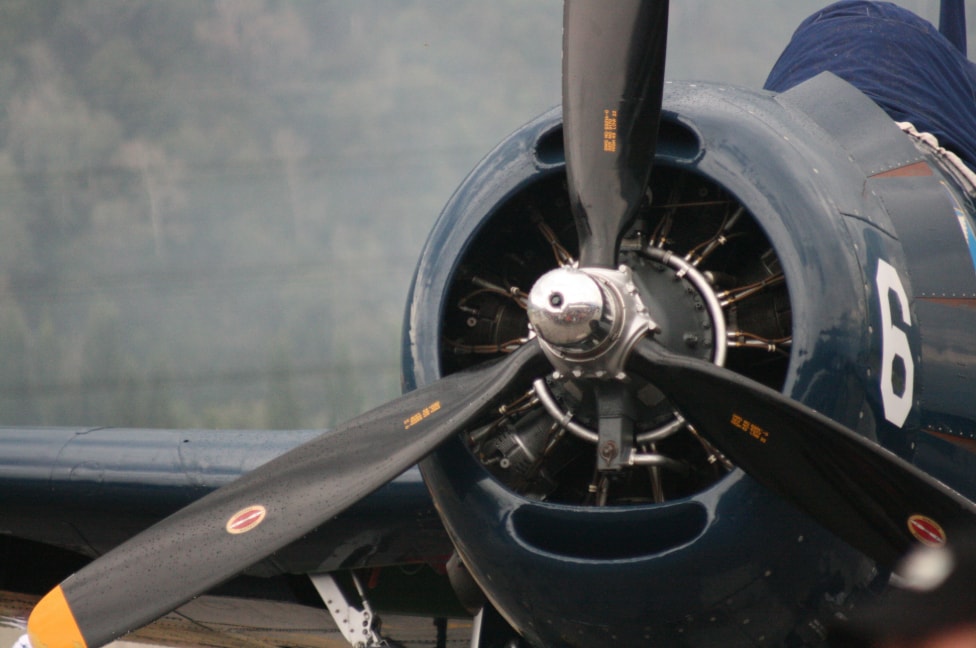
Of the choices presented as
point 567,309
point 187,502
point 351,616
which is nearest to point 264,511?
point 567,309

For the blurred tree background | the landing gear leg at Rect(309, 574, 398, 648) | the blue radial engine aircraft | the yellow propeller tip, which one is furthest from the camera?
the blurred tree background

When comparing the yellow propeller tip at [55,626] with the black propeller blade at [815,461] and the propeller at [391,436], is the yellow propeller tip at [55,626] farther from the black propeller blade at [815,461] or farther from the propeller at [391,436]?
the black propeller blade at [815,461]

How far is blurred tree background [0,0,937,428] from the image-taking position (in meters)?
10.5

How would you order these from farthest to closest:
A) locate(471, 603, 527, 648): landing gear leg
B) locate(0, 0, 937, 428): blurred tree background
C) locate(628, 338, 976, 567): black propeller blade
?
locate(0, 0, 937, 428): blurred tree background, locate(471, 603, 527, 648): landing gear leg, locate(628, 338, 976, 567): black propeller blade

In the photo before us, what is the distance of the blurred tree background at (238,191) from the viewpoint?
1048cm

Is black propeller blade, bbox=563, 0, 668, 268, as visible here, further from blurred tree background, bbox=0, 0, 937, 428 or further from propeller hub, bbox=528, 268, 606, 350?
blurred tree background, bbox=0, 0, 937, 428

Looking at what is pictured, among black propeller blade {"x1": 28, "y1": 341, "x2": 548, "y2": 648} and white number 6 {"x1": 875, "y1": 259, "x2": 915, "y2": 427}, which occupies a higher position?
white number 6 {"x1": 875, "y1": 259, "x2": 915, "y2": 427}

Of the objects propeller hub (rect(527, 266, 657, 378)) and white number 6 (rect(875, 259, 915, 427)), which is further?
white number 6 (rect(875, 259, 915, 427))

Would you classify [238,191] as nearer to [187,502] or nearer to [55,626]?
[187,502]

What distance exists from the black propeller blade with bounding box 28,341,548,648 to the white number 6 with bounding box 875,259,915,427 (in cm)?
81

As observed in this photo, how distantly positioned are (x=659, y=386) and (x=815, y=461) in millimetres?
370

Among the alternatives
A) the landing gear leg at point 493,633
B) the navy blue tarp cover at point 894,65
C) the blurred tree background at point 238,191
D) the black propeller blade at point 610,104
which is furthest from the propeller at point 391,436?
the blurred tree background at point 238,191

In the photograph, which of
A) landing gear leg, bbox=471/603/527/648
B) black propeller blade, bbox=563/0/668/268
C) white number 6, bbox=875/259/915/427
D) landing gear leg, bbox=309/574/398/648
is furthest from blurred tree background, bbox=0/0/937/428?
white number 6, bbox=875/259/915/427

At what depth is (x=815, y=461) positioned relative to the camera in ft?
8.41
